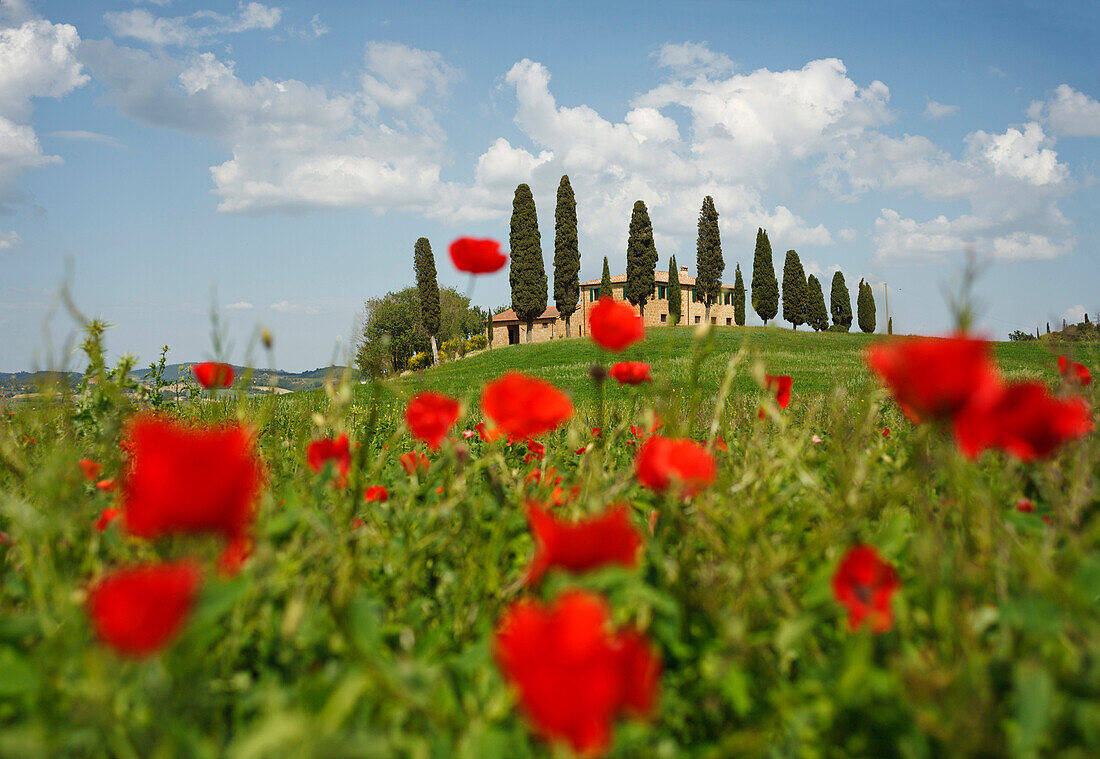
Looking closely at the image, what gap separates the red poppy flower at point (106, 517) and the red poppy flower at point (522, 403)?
27.3 inches

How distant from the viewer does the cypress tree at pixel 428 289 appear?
35031 mm

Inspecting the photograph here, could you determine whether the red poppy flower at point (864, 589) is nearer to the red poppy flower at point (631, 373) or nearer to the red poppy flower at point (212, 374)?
the red poppy flower at point (631, 373)

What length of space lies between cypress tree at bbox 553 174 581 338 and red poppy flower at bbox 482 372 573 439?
32306 mm

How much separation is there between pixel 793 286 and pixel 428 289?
22.6 meters

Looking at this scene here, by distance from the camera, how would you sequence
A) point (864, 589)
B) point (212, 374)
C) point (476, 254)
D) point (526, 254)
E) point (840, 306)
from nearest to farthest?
point (864, 589) → point (476, 254) → point (212, 374) → point (526, 254) → point (840, 306)

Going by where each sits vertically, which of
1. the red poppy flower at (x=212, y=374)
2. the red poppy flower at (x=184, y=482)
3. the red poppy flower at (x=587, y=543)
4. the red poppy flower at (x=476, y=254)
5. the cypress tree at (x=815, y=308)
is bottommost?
the red poppy flower at (x=587, y=543)

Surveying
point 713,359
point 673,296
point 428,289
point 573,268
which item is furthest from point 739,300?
point 673,296

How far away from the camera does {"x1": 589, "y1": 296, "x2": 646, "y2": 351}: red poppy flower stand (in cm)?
124

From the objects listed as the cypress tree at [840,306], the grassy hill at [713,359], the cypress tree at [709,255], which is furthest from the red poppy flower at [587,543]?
the cypress tree at [840,306]

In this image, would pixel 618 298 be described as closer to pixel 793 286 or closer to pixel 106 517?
pixel 793 286

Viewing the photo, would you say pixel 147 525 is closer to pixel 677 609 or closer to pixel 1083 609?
pixel 677 609

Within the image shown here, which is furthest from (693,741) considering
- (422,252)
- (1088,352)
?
(422,252)

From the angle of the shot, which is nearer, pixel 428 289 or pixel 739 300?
pixel 428 289

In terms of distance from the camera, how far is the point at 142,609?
0.45 m
